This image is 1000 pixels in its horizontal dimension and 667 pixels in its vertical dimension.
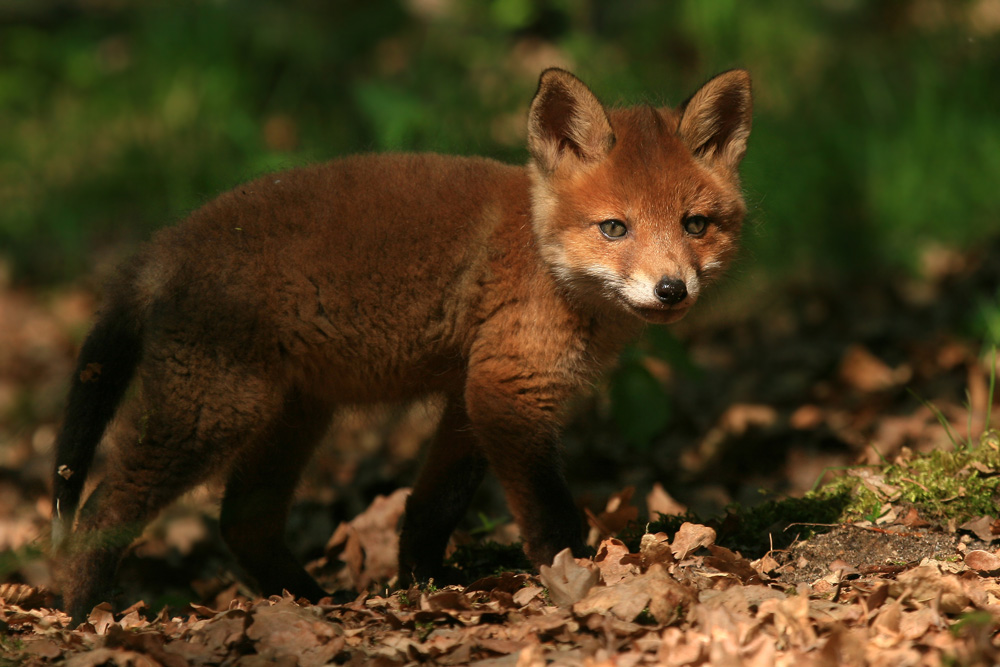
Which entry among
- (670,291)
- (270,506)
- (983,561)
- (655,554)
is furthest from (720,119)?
(270,506)

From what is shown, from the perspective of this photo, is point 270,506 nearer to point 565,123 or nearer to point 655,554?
point 655,554

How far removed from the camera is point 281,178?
4.54 metres

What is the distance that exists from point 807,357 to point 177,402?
5633 mm

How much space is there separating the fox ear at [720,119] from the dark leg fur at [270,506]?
240cm

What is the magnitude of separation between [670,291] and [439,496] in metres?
1.74

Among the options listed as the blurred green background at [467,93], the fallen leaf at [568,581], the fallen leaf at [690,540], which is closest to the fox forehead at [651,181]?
the fallen leaf at [690,540]

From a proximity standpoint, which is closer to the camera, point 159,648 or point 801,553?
point 159,648

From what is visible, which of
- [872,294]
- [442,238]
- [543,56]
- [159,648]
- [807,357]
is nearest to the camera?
[159,648]

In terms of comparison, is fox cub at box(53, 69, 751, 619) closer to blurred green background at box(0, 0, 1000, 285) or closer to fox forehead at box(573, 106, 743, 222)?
fox forehead at box(573, 106, 743, 222)

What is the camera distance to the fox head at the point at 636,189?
164 inches

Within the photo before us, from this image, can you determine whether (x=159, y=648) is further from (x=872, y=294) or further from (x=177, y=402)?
(x=872, y=294)

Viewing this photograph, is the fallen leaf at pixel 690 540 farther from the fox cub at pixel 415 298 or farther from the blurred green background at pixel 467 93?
the blurred green background at pixel 467 93

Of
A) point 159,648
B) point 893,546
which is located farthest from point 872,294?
point 159,648

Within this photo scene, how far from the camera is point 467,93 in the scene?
31.1ft
